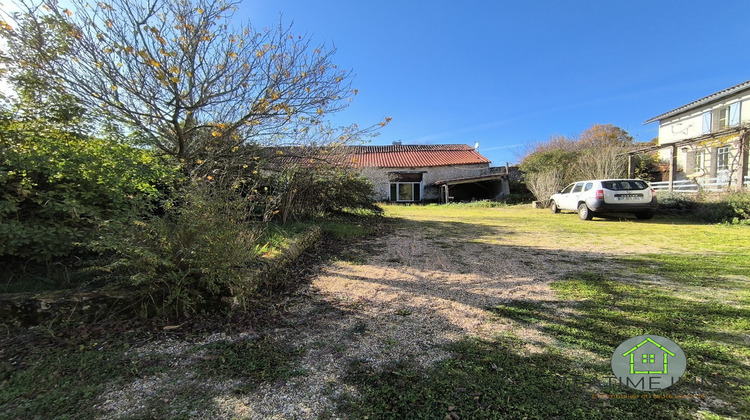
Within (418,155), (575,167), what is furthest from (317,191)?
(418,155)

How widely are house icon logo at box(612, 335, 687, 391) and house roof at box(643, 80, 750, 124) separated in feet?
71.7

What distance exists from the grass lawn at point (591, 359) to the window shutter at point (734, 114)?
1875 cm

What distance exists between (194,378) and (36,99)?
201 inches

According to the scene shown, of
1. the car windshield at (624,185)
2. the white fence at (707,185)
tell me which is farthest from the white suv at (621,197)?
the white fence at (707,185)

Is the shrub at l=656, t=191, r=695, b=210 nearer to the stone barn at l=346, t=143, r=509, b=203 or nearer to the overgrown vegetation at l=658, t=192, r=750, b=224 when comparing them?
the overgrown vegetation at l=658, t=192, r=750, b=224

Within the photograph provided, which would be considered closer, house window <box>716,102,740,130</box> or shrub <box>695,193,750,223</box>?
shrub <box>695,193,750,223</box>

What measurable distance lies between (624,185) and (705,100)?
14107mm

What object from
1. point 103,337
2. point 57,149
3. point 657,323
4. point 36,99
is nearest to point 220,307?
point 103,337

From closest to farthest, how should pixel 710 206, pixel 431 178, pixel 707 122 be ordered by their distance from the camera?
pixel 710 206, pixel 707 122, pixel 431 178

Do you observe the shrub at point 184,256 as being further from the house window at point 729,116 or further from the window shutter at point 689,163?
the window shutter at point 689,163

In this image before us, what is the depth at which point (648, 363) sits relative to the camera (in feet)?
6.54

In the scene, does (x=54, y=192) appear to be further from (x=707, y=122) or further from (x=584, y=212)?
(x=707, y=122)

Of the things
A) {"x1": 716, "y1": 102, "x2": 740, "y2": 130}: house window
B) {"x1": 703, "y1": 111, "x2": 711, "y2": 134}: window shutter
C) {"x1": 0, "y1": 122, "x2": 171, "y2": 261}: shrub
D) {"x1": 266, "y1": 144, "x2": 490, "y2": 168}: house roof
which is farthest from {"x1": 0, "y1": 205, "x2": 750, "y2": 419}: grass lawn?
{"x1": 703, "y1": 111, "x2": 711, "y2": 134}: window shutter

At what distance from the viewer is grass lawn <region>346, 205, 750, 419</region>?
1.70m
